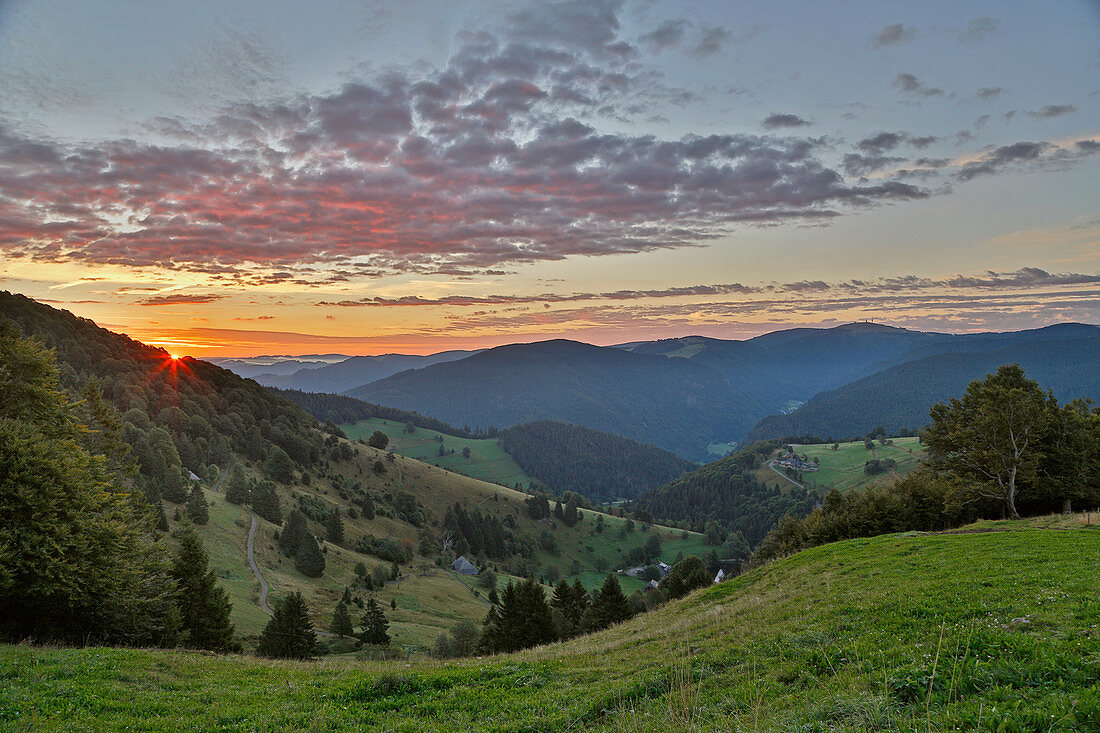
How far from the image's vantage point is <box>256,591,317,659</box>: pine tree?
4194 centimetres

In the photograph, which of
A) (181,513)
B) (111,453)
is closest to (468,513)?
(181,513)

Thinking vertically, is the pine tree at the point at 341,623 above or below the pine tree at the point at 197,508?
below

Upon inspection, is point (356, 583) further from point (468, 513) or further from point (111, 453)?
point (468, 513)

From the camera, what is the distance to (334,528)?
353 feet

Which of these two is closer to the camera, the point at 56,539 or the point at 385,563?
the point at 56,539

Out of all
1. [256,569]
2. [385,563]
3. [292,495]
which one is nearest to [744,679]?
Answer: [256,569]

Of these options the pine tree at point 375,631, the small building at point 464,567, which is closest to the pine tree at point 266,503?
the small building at point 464,567

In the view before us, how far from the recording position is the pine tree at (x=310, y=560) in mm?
83625

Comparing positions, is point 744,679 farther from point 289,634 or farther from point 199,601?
point 289,634

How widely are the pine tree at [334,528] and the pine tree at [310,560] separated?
21.0 meters

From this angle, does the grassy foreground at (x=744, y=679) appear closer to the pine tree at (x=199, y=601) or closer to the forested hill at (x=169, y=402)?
the pine tree at (x=199, y=601)

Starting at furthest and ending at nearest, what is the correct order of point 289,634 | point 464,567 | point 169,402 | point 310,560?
point 169,402 → point 464,567 → point 310,560 → point 289,634

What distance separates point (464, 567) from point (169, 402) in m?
94.1

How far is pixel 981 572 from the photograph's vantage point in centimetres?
1786
